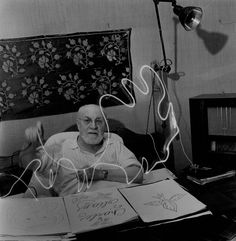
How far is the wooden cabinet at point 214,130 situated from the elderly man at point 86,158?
12.3 inches

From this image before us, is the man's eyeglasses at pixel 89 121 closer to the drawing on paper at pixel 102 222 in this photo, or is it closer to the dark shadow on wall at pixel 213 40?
the drawing on paper at pixel 102 222

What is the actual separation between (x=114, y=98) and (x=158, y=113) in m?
0.24

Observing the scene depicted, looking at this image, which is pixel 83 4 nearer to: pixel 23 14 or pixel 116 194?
pixel 23 14

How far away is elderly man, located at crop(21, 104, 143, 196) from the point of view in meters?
1.31

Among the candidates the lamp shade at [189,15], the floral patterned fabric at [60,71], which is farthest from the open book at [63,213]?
the lamp shade at [189,15]

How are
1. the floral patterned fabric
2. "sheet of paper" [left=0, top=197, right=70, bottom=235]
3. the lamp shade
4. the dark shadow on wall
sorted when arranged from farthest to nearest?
the dark shadow on wall < the lamp shade < the floral patterned fabric < "sheet of paper" [left=0, top=197, right=70, bottom=235]

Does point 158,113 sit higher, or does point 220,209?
point 158,113

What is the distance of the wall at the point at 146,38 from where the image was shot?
1.29 meters

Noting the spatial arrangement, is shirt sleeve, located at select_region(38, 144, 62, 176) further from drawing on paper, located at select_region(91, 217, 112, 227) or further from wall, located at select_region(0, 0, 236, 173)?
drawing on paper, located at select_region(91, 217, 112, 227)

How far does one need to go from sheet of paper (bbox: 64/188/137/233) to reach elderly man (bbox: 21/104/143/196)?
7 cm

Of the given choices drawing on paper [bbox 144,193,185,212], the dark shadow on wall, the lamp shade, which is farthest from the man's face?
the dark shadow on wall

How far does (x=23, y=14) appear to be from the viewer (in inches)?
50.0

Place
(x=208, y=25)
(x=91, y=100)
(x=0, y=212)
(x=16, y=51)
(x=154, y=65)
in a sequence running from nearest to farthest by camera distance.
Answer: (x=0, y=212) < (x=16, y=51) < (x=91, y=100) < (x=154, y=65) < (x=208, y=25)

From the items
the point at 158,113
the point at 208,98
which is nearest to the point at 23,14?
the point at 158,113
